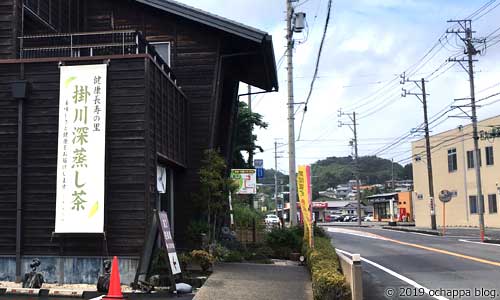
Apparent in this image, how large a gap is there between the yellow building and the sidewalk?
1319 inches

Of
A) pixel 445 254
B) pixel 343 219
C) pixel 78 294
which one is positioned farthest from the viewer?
pixel 343 219

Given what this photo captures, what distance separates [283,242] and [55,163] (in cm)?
812

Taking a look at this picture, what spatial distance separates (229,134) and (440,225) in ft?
126

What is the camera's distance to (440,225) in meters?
52.9

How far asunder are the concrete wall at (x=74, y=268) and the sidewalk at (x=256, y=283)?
5.79ft

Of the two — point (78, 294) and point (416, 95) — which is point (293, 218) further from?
point (416, 95)

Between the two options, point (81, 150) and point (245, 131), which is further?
point (245, 131)

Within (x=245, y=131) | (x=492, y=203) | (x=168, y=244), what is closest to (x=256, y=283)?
(x=168, y=244)

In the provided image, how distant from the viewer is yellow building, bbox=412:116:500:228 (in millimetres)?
43250

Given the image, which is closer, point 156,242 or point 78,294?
point 78,294

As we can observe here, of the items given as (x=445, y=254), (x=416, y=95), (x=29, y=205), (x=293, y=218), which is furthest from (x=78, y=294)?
(x=416, y=95)

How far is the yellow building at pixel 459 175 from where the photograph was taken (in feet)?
142

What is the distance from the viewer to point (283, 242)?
691 inches

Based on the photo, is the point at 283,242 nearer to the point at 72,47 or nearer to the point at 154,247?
the point at 154,247
